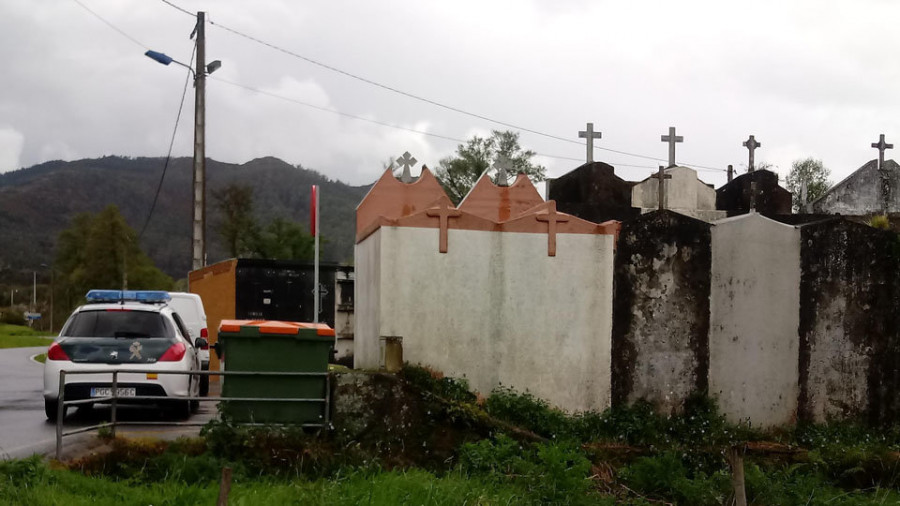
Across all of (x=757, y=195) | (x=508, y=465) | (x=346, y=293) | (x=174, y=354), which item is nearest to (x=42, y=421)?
(x=174, y=354)

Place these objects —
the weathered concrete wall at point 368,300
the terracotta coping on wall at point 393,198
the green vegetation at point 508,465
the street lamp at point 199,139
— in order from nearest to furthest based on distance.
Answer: the green vegetation at point 508,465, the weathered concrete wall at point 368,300, the terracotta coping on wall at point 393,198, the street lamp at point 199,139

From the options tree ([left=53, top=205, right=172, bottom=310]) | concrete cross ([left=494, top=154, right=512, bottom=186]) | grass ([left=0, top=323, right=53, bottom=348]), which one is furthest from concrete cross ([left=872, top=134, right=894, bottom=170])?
tree ([left=53, top=205, right=172, bottom=310])

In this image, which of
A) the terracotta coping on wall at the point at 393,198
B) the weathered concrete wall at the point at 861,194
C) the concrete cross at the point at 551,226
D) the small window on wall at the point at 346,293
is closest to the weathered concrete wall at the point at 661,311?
the concrete cross at the point at 551,226

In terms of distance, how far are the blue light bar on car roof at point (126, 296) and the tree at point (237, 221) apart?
147 feet

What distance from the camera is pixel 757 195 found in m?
24.6

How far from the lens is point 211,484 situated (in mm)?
9352

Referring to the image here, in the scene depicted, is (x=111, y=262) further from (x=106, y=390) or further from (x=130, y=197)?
(x=130, y=197)

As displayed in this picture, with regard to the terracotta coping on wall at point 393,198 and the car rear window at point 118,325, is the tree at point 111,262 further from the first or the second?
the car rear window at point 118,325

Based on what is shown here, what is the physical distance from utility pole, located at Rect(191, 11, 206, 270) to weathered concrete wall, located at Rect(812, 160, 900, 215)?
2054cm

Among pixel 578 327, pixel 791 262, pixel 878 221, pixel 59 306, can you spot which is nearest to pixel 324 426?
pixel 578 327

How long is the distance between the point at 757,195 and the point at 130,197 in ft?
385

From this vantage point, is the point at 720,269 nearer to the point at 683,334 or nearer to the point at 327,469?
the point at 683,334

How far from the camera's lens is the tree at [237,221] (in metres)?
58.9

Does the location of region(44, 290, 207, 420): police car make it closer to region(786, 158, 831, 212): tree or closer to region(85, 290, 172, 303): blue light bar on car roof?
region(85, 290, 172, 303): blue light bar on car roof
